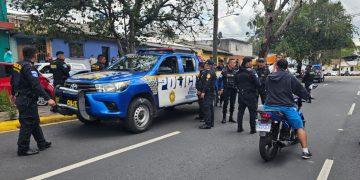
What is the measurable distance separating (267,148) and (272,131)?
1.02 feet

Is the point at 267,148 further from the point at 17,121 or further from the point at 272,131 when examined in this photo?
the point at 17,121

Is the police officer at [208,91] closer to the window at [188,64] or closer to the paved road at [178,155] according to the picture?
the paved road at [178,155]

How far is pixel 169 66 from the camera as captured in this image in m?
8.67

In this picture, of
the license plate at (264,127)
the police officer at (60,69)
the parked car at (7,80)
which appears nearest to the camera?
the license plate at (264,127)

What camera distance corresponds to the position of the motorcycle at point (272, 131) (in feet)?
18.1

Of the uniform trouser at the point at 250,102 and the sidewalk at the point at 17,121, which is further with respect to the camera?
the sidewalk at the point at 17,121

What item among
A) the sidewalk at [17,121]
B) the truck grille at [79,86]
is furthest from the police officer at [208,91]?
the sidewalk at [17,121]

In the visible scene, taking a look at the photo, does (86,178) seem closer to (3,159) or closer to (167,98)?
(3,159)

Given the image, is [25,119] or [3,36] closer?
[25,119]

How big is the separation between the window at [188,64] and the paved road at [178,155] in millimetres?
1635

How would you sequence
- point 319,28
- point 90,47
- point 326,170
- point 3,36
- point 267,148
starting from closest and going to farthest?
point 326,170
point 267,148
point 3,36
point 90,47
point 319,28

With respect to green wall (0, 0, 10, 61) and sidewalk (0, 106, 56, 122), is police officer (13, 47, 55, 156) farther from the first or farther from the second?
green wall (0, 0, 10, 61)

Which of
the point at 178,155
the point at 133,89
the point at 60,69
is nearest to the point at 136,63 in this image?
the point at 133,89

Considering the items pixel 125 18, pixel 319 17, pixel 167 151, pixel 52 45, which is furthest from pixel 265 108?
pixel 319 17
